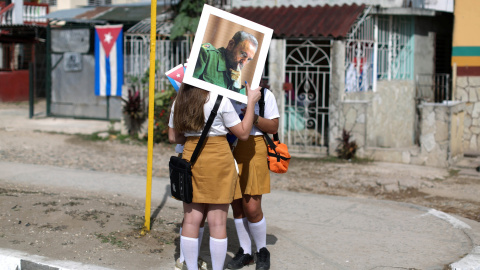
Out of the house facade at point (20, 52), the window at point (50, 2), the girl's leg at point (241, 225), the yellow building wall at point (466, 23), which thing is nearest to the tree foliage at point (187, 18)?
the yellow building wall at point (466, 23)

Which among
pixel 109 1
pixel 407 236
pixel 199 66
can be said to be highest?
pixel 109 1

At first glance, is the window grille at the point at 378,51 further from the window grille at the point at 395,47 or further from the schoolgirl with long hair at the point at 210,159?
the schoolgirl with long hair at the point at 210,159

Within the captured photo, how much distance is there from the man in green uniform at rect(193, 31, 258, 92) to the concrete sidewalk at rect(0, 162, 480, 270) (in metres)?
1.66

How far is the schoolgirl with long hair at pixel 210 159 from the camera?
4.27 meters

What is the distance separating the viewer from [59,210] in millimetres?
6188

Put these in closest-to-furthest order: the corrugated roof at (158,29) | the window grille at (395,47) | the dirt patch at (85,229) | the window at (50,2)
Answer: the dirt patch at (85,229), the window grille at (395,47), the corrugated roof at (158,29), the window at (50,2)

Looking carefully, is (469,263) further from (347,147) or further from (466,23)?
(466,23)

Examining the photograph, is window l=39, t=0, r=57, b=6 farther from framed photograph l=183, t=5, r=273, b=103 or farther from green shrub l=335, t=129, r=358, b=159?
framed photograph l=183, t=5, r=273, b=103

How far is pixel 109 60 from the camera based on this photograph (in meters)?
14.8

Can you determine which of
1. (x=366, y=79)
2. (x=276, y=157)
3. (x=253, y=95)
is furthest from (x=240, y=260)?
(x=366, y=79)

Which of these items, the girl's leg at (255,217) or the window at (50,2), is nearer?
the girl's leg at (255,217)

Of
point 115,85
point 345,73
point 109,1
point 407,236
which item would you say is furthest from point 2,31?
point 407,236

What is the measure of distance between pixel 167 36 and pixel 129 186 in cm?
570

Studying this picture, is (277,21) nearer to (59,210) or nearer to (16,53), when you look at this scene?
(59,210)
